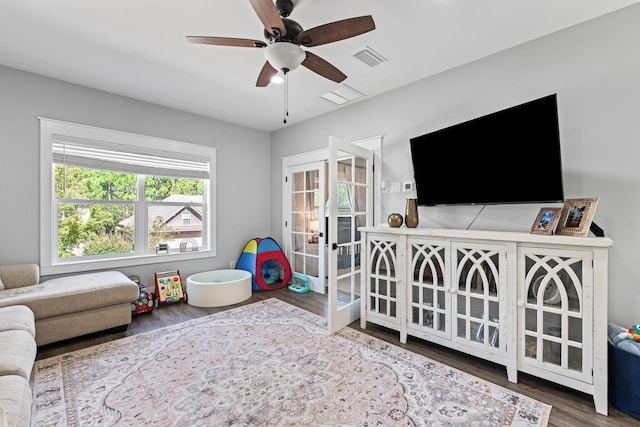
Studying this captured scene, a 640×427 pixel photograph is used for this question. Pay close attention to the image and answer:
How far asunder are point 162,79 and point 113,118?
0.95 metres

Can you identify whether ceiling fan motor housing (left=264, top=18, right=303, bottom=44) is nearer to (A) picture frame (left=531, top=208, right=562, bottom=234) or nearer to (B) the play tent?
(A) picture frame (left=531, top=208, right=562, bottom=234)

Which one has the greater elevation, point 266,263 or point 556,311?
point 556,311

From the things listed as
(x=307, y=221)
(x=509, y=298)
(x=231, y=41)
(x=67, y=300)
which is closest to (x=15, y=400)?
(x=67, y=300)

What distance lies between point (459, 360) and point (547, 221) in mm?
1288

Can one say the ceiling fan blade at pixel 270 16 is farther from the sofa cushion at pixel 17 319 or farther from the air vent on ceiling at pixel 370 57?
the sofa cushion at pixel 17 319

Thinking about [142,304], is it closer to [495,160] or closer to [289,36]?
[289,36]

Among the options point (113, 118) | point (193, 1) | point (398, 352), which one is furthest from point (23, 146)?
point (398, 352)

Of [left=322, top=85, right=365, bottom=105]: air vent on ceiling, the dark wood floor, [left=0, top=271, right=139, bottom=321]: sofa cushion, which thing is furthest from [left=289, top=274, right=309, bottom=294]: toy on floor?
[left=322, top=85, right=365, bottom=105]: air vent on ceiling

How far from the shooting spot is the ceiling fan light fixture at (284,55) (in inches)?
70.9

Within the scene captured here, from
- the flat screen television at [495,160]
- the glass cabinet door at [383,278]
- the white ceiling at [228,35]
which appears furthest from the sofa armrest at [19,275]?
the flat screen television at [495,160]

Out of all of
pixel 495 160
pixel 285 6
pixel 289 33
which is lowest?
pixel 495 160

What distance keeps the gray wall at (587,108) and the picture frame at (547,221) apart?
0.86ft

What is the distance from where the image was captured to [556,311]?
1.83 metres

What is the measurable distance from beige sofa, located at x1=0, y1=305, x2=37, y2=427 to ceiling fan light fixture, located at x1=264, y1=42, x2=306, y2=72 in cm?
209
